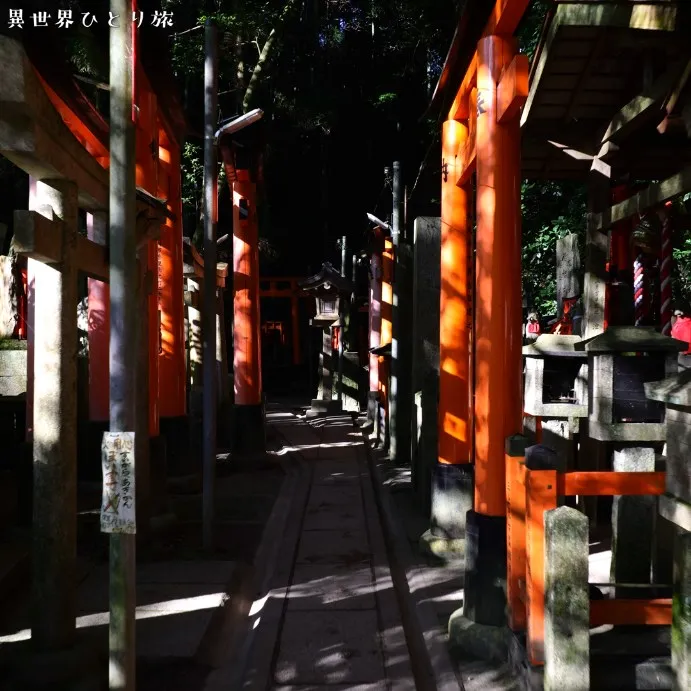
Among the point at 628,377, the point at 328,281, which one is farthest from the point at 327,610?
the point at 328,281

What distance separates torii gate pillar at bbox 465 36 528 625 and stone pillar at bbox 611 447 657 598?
78 cm

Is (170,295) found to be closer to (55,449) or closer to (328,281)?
(55,449)

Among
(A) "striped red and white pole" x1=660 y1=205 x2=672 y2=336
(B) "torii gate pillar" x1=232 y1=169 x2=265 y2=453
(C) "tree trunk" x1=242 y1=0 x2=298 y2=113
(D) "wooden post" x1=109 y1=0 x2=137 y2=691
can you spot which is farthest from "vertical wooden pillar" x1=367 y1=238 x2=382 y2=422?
(D) "wooden post" x1=109 y1=0 x2=137 y2=691

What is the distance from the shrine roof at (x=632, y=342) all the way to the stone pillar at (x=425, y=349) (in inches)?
157

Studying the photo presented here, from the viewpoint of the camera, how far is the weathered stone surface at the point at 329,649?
4.84m

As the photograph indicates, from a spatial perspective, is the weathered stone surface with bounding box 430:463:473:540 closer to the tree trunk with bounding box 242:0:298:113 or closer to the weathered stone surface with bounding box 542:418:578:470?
the weathered stone surface with bounding box 542:418:578:470

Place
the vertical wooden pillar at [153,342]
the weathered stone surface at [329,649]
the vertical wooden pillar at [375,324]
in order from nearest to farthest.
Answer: the weathered stone surface at [329,649] < the vertical wooden pillar at [153,342] < the vertical wooden pillar at [375,324]

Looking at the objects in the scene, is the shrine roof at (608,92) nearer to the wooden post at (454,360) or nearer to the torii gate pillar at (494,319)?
the torii gate pillar at (494,319)

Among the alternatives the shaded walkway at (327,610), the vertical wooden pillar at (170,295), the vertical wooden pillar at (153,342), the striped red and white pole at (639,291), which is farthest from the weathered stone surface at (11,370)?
the striped red and white pole at (639,291)

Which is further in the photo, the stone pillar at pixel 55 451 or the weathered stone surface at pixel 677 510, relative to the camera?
the stone pillar at pixel 55 451

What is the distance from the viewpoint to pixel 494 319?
5.25 meters

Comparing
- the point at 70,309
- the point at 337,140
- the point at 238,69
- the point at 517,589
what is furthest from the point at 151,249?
the point at 337,140

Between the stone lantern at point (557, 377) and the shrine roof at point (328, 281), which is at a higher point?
the shrine roof at point (328, 281)

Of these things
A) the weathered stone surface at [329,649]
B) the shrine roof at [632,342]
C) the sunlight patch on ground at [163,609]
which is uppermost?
the shrine roof at [632,342]
